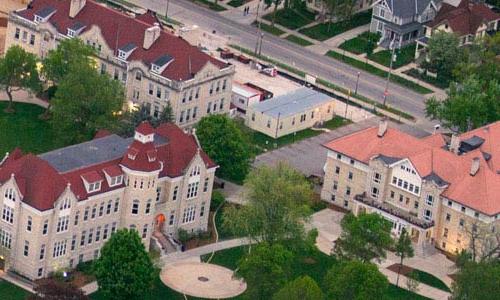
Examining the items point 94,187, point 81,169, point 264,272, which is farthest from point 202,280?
point 81,169

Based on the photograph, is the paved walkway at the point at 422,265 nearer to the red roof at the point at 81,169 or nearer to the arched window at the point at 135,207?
the red roof at the point at 81,169

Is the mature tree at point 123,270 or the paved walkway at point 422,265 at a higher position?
the paved walkway at point 422,265

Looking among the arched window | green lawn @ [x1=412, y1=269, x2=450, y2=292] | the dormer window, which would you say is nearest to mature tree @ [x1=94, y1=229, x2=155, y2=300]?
the dormer window

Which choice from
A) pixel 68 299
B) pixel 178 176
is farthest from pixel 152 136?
pixel 68 299

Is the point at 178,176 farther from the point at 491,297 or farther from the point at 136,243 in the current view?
the point at 491,297

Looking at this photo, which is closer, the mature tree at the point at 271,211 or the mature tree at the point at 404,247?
the mature tree at the point at 271,211

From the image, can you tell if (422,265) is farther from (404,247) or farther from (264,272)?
(264,272)

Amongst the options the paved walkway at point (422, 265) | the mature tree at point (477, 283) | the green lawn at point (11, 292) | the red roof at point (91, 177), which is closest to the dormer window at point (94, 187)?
the red roof at point (91, 177)
